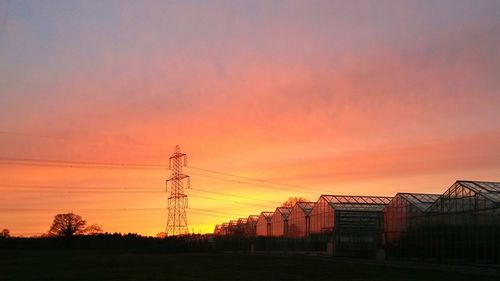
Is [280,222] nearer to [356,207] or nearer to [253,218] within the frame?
[253,218]

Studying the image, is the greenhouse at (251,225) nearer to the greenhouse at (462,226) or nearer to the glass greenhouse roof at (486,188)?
the greenhouse at (462,226)

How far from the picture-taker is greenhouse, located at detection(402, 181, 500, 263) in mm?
44625

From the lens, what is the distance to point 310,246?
79688 millimetres

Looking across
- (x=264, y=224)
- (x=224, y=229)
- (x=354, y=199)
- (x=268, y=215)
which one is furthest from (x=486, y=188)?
(x=224, y=229)

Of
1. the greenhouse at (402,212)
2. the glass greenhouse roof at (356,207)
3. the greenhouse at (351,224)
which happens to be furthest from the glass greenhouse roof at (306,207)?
the greenhouse at (402,212)

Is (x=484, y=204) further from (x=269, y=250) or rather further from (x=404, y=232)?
(x=269, y=250)

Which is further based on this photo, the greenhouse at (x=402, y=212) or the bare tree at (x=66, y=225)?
the bare tree at (x=66, y=225)

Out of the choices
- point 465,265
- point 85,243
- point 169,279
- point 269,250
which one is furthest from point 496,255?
point 85,243

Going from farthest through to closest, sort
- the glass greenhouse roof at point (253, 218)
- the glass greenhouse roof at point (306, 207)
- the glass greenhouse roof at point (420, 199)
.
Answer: the glass greenhouse roof at point (253, 218) → the glass greenhouse roof at point (306, 207) → the glass greenhouse roof at point (420, 199)

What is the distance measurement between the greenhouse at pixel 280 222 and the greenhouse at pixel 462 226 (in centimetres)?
3613

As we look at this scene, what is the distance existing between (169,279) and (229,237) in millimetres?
86688

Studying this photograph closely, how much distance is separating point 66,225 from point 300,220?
65.0 meters

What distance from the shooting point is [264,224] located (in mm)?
103125

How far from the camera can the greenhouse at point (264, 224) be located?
100750 mm
